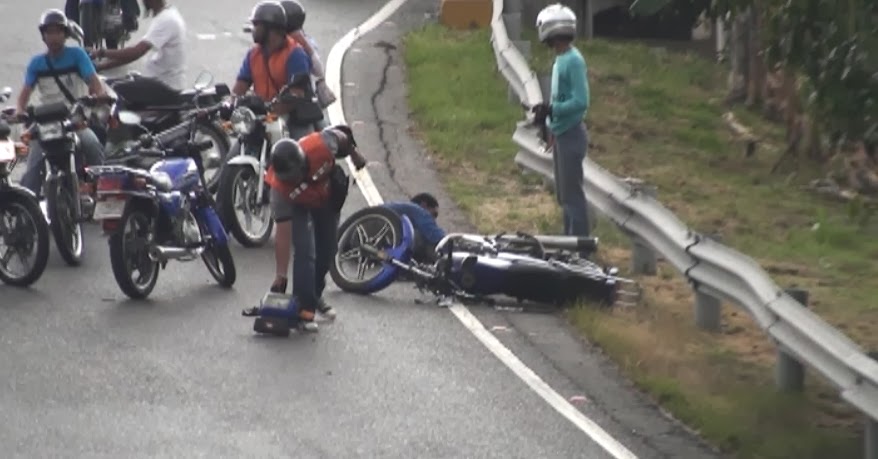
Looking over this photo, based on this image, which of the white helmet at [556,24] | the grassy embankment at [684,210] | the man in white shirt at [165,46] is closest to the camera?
the grassy embankment at [684,210]

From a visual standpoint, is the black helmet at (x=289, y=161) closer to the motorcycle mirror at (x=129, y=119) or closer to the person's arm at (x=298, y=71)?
the person's arm at (x=298, y=71)

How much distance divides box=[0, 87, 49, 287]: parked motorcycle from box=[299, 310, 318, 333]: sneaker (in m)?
2.10

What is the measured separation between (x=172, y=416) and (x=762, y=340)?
15.6 ft

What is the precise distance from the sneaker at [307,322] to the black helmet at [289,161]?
2.75ft

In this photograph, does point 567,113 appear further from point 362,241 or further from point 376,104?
point 376,104

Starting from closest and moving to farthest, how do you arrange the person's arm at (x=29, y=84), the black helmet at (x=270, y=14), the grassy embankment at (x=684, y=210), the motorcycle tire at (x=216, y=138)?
the grassy embankment at (x=684, y=210) → the black helmet at (x=270, y=14) → the person's arm at (x=29, y=84) → the motorcycle tire at (x=216, y=138)

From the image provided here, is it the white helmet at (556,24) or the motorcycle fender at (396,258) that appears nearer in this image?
the motorcycle fender at (396,258)

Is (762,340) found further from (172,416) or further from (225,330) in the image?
(172,416)

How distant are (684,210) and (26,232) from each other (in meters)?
7.00

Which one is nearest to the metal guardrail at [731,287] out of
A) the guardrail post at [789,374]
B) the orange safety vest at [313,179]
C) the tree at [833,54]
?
the guardrail post at [789,374]

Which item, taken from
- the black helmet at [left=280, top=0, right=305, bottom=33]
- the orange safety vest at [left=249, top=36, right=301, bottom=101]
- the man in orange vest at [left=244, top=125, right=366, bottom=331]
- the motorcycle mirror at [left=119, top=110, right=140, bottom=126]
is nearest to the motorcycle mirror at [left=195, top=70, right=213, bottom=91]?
the motorcycle mirror at [left=119, top=110, right=140, bottom=126]

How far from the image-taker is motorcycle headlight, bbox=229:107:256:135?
16.1m

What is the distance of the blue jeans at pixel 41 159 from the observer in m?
16.0

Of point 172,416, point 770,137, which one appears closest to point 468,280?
point 172,416
